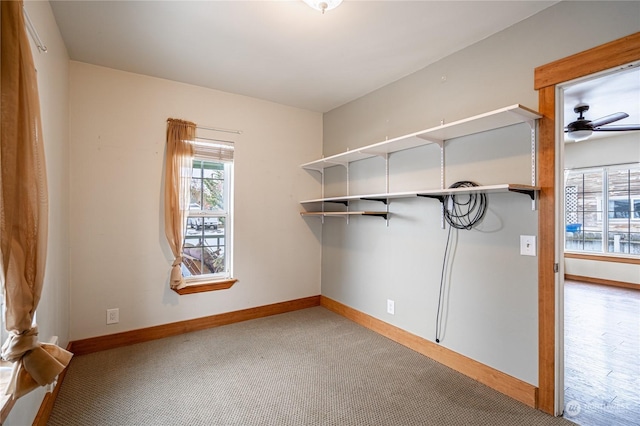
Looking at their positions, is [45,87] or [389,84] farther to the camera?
[389,84]

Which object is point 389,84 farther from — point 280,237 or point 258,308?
point 258,308

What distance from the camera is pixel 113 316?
2.79m

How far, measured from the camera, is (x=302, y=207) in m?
3.92

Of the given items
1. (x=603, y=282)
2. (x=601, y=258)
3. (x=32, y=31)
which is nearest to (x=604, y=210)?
(x=601, y=258)

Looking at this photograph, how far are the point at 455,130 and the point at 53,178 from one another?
2.81m

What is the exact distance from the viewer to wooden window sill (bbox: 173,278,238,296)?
3.11 meters

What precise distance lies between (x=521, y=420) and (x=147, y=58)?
3.82 m

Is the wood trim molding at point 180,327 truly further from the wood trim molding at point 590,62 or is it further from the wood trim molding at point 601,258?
the wood trim molding at point 601,258

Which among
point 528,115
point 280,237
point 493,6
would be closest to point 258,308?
point 280,237

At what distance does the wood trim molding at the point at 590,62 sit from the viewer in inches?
63.6

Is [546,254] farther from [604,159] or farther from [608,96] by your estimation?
[604,159]

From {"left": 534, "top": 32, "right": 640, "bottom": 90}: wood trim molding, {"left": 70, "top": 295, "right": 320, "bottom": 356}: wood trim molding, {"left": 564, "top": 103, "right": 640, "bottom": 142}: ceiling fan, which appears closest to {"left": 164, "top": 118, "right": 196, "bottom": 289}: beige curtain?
{"left": 70, "top": 295, "right": 320, "bottom": 356}: wood trim molding

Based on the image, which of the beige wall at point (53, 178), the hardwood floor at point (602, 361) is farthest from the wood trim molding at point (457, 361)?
the beige wall at point (53, 178)

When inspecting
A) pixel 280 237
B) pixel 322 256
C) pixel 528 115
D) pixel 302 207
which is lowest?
pixel 322 256
